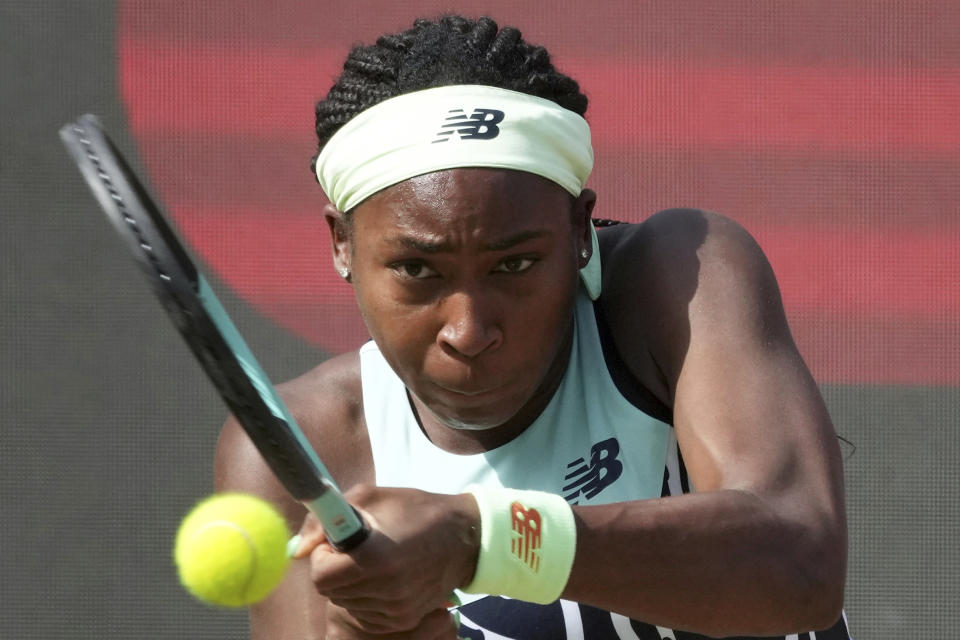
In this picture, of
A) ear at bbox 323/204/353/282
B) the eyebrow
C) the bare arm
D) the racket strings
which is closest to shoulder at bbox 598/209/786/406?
the bare arm

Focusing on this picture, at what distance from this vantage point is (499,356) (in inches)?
56.6

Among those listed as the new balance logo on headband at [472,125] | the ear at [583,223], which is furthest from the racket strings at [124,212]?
the ear at [583,223]

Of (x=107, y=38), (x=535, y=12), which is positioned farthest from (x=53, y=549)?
(x=535, y=12)

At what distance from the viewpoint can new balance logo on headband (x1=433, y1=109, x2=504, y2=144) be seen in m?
1.47

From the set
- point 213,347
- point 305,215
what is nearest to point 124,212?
point 213,347

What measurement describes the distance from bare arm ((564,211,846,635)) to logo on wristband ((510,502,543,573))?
0.14 ft

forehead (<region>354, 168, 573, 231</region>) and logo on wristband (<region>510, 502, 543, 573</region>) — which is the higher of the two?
forehead (<region>354, 168, 573, 231</region>)

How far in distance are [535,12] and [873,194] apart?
771mm

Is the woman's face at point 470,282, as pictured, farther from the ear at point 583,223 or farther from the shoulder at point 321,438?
the shoulder at point 321,438

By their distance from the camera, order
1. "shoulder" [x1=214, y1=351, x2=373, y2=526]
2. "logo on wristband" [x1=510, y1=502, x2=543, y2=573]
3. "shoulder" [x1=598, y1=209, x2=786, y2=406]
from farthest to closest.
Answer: "shoulder" [x1=214, y1=351, x2=373, y2=526] → "shoulder" [x1=598, y1=209, x2=786, y2=406] → "logo on wristband" [x1=510, y1=502, x2=543, y2=573]

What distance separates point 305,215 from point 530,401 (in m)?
1.14

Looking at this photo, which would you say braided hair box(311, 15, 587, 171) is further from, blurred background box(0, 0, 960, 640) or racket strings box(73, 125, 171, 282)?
blurred background box(0, 0, 960, 640)

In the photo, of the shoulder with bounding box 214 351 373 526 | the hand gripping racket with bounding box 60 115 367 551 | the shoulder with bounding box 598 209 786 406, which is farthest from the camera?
the shoulder with bounding box 214 351 373 526

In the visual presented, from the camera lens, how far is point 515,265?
4.74 feet
